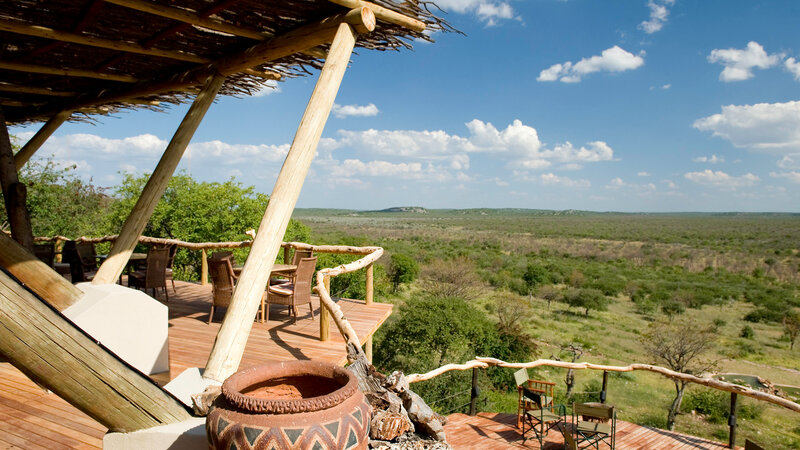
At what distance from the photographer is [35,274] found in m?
2.93

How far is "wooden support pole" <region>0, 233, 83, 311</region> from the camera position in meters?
2.73

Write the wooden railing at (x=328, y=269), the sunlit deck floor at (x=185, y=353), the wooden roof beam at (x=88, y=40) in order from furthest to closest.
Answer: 1. the wooden railing at (x=328, y=269)
2. the wooden roof beam at (x=88, y=40)
3. the sunlit deck floor at (x=185, y=353)

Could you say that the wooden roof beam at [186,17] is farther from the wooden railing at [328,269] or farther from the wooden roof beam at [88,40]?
the wooden railing at [328,269]

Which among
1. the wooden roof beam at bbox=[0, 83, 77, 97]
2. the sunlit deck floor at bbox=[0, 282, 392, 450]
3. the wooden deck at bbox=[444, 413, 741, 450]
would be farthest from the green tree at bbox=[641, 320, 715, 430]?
the wooden roof beam at bbox=[0, 83, 77, 97]

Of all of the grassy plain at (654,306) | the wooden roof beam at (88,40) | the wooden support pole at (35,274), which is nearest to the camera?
the wooden support pole at (35,274)

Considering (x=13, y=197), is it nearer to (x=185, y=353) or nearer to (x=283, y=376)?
(x=185, y=353)

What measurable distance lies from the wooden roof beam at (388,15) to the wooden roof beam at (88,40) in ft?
7.01

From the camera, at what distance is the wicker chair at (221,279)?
563 centimetres

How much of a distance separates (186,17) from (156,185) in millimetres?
1798

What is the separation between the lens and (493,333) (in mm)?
18406

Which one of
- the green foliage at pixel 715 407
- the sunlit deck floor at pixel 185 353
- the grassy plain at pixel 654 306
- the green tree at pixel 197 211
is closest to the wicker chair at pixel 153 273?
the sunlit deck floor at pixel 185 353

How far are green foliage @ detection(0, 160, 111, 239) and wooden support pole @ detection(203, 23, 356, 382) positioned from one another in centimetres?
1709

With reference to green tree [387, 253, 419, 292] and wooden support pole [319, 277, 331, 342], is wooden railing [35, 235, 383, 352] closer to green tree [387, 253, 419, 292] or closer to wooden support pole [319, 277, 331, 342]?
wooden support pole [319, 277, 331, 342]

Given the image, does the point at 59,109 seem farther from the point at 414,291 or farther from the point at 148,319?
the point at 414,291
